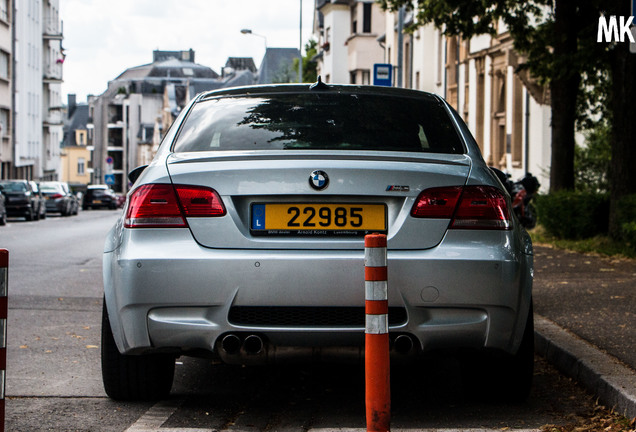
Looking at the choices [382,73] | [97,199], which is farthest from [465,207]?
[97,199]

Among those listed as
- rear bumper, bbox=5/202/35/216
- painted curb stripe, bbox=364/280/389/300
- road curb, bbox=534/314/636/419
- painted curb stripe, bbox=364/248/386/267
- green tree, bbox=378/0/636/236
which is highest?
green tree, bbox=378/0/636/236

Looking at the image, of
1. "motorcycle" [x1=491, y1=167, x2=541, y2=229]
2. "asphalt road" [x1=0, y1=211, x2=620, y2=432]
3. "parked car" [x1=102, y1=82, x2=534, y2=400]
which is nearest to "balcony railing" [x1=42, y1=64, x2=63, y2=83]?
"motorcycle" [x1=491, y1=167, x2=541, y2=229]

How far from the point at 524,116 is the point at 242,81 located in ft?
342

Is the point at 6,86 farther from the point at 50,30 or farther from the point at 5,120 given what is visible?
the point at 50,30

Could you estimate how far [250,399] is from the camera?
6.02 m

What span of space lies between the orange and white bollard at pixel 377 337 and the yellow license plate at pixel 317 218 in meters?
0.54

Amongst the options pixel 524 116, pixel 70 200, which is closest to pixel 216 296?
pixel 524 116

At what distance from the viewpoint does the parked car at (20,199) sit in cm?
3959

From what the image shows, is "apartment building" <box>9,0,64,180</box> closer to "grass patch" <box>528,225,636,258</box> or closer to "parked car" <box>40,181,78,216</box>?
"parked car" <box>40,181,78,216</box>

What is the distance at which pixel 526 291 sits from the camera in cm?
532

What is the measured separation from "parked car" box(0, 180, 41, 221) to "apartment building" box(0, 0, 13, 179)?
925 inches

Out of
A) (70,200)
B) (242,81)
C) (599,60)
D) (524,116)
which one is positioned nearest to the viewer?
(599,60)

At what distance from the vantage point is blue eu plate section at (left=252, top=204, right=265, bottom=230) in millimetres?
5105

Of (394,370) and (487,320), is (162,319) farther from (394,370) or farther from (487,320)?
(394,370)
